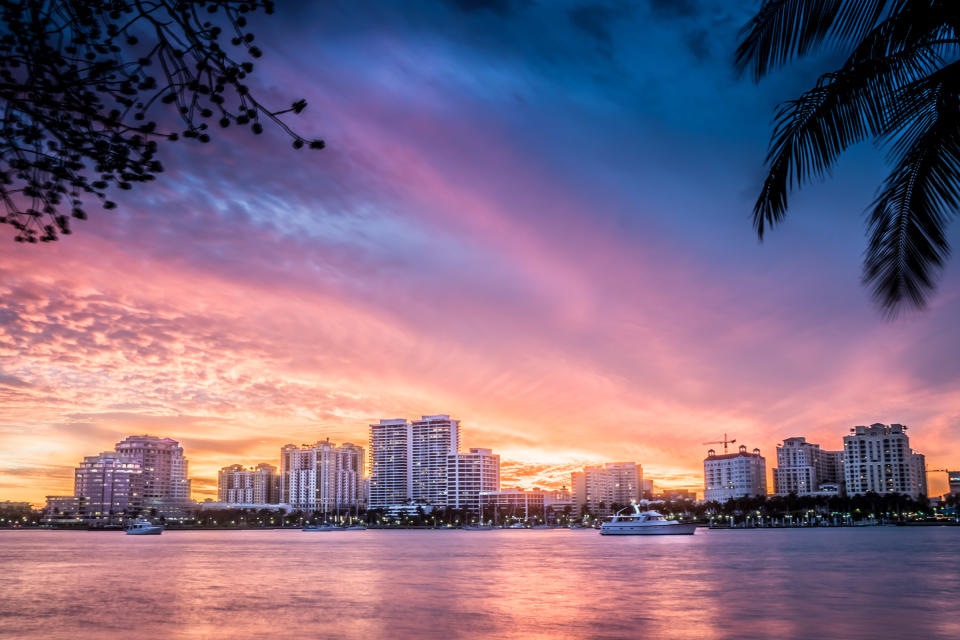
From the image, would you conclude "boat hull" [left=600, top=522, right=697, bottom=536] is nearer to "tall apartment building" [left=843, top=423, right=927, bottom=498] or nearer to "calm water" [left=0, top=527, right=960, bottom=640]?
"calm water" [left=0, top=527, right=960, bottom=640]

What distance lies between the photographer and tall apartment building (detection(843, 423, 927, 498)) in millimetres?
171375

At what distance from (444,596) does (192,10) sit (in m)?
26.6

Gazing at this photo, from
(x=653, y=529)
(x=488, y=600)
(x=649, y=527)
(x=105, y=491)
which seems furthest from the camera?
(x=105, y=491)

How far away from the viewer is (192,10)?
201 inches

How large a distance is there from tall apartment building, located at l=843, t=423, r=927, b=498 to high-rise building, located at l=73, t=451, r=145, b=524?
515ft

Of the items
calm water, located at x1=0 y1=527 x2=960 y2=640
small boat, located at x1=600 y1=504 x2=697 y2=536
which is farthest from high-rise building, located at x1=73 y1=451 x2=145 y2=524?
calm water, located at x1=0 y1=527 x2=960 y2=640

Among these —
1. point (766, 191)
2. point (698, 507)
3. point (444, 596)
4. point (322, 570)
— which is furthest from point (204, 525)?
point (766, 191)

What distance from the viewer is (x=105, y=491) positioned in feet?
623

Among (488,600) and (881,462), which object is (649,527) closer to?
(488,600)

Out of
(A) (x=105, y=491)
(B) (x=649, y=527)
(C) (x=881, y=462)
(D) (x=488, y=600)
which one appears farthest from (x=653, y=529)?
(A) (x=105, y=491)

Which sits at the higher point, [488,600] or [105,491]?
[488,600]

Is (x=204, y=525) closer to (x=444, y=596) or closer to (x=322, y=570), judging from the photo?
(x=322, y=570)

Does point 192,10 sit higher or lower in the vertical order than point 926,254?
higher

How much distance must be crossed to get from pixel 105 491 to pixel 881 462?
16714cm
